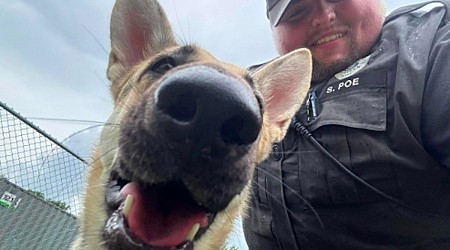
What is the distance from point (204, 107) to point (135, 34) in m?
2.50

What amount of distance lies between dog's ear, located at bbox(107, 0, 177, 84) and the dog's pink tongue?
6.28ft

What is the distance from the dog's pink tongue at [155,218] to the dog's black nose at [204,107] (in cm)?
50

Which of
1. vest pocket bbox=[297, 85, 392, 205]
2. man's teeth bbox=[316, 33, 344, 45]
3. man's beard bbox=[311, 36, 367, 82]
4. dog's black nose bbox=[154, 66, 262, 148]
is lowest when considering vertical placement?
vest pocket bbox=[297, 85, 392, 205]

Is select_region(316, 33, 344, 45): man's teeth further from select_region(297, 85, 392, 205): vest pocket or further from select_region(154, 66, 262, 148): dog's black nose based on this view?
select_region(154, 66, 262, 148): dog's black nose

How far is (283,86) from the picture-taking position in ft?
13.9

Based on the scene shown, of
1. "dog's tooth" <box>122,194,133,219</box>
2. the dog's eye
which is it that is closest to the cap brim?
the dog's eye

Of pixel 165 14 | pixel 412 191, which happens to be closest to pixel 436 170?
pixel 412 191

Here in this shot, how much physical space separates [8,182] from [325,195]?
5141 mm

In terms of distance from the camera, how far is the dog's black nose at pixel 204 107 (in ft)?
5.39

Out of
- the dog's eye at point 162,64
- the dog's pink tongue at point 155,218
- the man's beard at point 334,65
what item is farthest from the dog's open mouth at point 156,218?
the man's beard at point 334,65

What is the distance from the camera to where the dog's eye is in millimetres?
3006

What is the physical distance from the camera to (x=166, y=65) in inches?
119

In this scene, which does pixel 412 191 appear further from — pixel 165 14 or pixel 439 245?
pixel 165 14

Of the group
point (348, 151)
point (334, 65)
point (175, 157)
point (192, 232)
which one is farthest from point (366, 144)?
point (175, 157)
